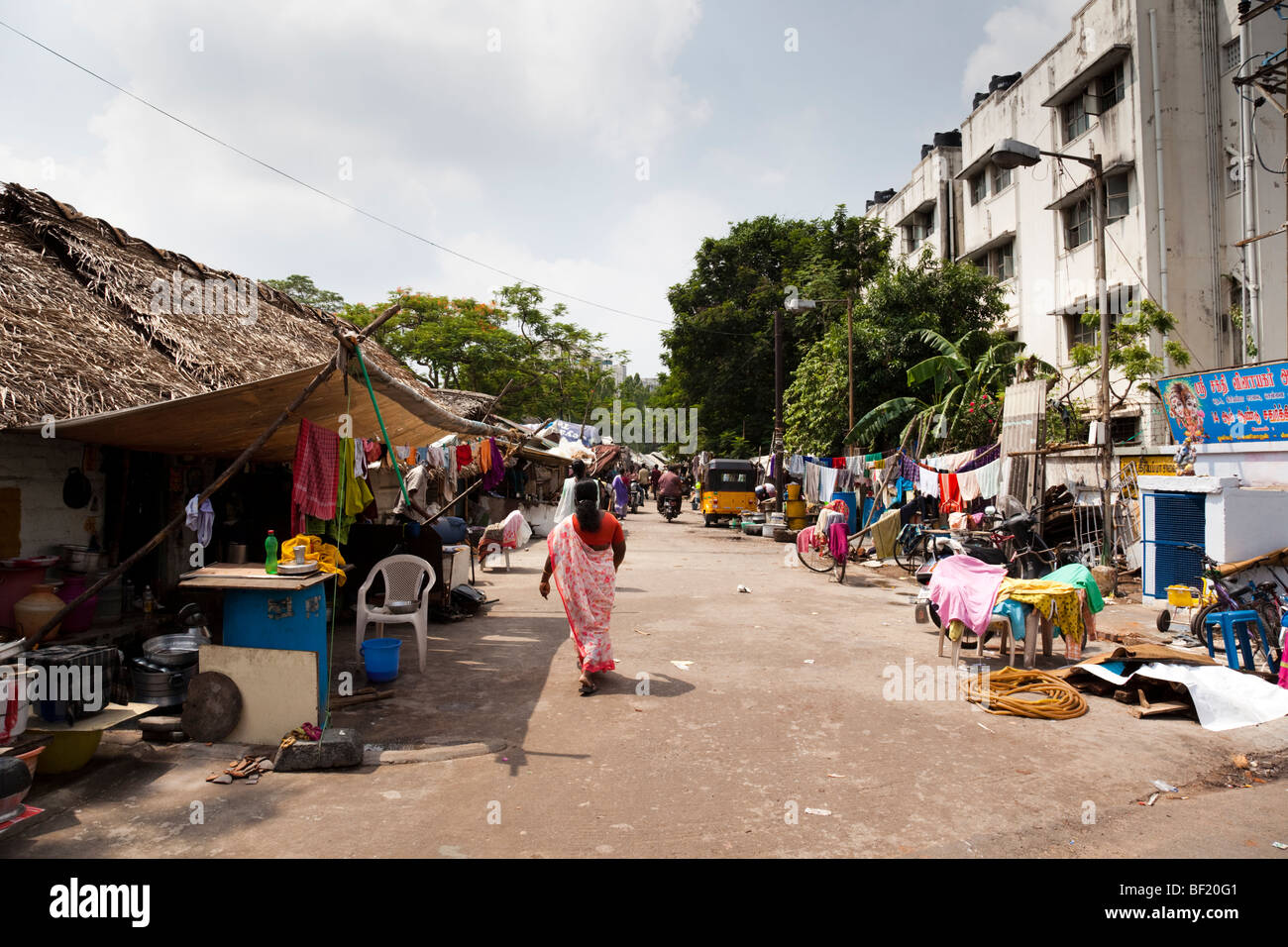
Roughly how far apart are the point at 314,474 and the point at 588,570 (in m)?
2.51

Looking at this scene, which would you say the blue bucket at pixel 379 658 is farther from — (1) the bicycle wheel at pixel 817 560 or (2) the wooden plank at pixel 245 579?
(1) the bicycle wheel at pixel 817 560

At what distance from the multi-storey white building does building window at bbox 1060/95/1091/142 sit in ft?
0.12

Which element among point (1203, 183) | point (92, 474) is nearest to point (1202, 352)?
point (1203, 183)

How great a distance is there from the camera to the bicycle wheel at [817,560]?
47.0 ft

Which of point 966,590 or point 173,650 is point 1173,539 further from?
point 173,650

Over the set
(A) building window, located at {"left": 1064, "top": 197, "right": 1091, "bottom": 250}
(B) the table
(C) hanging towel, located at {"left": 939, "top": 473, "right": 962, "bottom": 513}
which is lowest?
(B) the table

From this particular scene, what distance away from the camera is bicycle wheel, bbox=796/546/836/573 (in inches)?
564

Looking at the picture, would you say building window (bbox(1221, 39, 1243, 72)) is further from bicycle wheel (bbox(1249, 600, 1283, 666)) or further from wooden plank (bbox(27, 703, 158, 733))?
wooden plank (bbox(27, 703, 158, 733))

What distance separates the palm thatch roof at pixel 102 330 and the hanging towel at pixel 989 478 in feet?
37.4

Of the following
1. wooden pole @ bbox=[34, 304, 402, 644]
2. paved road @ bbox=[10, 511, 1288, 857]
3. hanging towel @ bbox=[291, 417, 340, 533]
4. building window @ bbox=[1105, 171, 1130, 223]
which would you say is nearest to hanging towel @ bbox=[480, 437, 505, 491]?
paved road @ bbox=[10, 511, 1288, 857]

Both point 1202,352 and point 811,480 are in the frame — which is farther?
point 811,480
